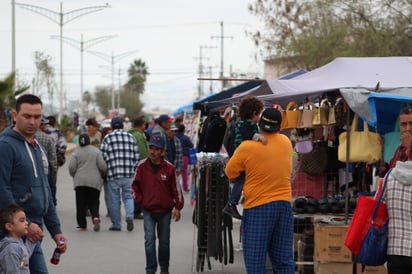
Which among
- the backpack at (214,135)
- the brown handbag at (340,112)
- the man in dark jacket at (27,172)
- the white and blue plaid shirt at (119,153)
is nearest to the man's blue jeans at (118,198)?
the white and blue plaid shirt at (119,153)

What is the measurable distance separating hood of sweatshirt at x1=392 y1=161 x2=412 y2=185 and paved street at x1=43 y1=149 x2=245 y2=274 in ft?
15.1

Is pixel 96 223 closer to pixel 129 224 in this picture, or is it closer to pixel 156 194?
pixel 129 224

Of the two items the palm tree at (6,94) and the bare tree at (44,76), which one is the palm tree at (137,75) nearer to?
the bare tree at (44,76)

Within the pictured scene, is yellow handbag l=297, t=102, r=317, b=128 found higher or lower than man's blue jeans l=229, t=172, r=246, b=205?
higher

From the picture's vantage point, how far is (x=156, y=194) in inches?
407

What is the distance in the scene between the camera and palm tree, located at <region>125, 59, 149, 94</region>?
14975cm

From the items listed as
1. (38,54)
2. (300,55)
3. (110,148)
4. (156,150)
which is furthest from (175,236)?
(38,54)

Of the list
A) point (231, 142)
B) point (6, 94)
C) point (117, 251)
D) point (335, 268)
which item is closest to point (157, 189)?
point (231, 142)

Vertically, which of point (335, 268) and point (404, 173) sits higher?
point (404, 173)

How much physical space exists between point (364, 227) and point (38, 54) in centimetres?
6564

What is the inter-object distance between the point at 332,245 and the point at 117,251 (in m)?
4.21

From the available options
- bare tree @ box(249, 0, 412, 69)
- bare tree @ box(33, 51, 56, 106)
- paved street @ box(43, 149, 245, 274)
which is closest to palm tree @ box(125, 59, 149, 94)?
bare tree @ box(33, 51, 56, 106)

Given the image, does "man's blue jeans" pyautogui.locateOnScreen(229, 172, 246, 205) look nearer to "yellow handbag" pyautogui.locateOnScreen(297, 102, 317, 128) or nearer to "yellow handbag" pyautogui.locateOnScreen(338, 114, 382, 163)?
"yellow handbag" pyautogui.locateOnScreen(338, 114, 382, 163)

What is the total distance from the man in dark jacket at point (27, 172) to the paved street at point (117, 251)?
4.50m
